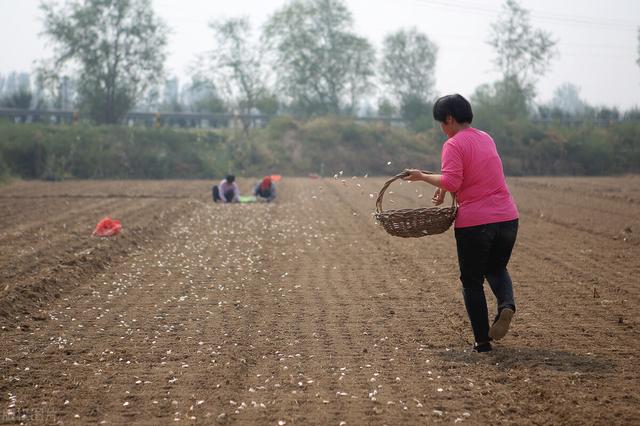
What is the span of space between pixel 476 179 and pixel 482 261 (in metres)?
0.69

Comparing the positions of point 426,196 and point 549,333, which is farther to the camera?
point 426,196

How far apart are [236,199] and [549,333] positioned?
16844 mm

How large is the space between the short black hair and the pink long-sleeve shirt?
129 millimetres

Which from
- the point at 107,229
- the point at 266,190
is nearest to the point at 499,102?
the point at 266,190

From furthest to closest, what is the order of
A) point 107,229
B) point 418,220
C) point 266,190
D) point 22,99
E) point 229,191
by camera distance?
1. point 22,99
2. point 266,190
3. point 229,191
4. point 107,229
5. point 418,220

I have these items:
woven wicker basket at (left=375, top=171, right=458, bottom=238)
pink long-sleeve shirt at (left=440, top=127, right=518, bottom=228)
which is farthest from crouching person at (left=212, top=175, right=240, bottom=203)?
pink long-sleeve shirt at (left=440, top=127, right=518, bottom=228)

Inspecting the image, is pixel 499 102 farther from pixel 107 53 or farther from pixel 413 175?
pixel 413 175

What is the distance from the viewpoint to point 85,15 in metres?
49.8

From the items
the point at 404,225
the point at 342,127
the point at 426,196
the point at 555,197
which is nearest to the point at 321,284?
the point at 404,225

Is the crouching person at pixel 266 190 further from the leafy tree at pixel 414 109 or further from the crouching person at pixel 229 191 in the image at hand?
the leafy tree at pixel 414 109

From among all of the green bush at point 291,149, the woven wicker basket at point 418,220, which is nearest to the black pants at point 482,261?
the woven wicker basket at point 418,220

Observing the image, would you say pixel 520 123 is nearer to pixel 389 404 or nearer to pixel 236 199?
pixel 236 199

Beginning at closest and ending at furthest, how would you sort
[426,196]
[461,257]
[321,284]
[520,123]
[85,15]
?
[461,257] → [321,284] → [426,196] → [85,15] → [520,123]

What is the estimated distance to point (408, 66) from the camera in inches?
2714
